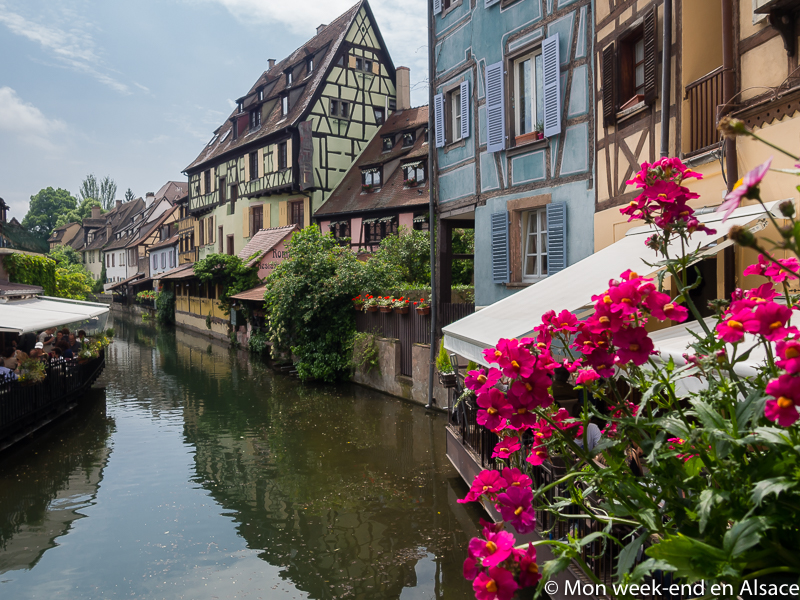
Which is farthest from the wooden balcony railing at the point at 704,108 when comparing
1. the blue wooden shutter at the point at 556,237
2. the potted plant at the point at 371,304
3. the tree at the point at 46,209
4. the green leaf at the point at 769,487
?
the tree at the point at 46,209

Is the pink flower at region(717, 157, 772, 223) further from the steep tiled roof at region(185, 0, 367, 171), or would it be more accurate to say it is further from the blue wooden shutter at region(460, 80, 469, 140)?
the steep tiled roof at region(185, 0, 367, 171)

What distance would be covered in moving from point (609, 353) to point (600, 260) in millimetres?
5228

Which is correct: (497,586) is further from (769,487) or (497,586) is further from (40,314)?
(40,314)

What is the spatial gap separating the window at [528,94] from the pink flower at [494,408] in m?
8.63

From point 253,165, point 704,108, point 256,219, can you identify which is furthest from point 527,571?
point 253,165

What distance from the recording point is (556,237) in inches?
376

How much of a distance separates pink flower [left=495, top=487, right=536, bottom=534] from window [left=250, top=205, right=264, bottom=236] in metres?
29.4

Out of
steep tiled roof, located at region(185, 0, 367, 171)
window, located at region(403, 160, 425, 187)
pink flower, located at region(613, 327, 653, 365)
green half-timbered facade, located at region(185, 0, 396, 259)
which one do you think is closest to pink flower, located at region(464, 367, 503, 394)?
pink flower, located at region(613, 327, 653, 365)

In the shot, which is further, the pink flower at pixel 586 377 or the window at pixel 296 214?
the window at pixel 296 214

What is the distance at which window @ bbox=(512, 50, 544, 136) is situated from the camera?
395 inches

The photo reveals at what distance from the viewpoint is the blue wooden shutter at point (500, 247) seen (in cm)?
1071

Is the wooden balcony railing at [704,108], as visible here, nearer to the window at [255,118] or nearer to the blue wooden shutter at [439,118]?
the blue wooden shutter at [439,118]

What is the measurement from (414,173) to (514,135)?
11.5 m

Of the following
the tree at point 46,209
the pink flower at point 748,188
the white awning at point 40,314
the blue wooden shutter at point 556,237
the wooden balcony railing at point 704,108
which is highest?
the tree at point 46,209
